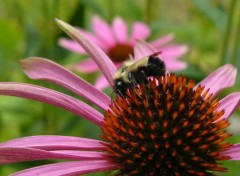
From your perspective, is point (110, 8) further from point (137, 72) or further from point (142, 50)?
point (137, 72)

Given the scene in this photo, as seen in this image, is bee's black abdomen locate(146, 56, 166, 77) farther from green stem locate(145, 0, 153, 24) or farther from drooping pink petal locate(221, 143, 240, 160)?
green stem locate(145, 0, 153, 24)

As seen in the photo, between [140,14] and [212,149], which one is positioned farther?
[140,14]

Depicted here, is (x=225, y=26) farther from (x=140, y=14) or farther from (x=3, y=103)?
(x=3, y=103)

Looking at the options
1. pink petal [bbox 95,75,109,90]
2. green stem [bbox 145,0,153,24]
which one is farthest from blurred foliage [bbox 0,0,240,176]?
pink petal [bbox 95,75,109,90]

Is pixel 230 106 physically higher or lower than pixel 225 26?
lower

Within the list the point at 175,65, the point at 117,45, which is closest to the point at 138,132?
the point at 175,65

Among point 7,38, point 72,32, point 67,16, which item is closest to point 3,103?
point 7,38
